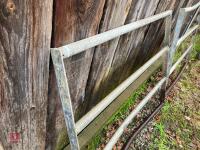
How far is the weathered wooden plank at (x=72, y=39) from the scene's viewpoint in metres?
1.22

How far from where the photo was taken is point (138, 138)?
9.81 feet

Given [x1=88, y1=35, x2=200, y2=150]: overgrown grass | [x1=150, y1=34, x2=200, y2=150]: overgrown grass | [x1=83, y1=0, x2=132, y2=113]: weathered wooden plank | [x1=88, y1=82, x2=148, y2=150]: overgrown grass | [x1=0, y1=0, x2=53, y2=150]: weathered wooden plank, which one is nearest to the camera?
[x1=0, y1=0, x2=53, y2=150]: weathered wooden plank

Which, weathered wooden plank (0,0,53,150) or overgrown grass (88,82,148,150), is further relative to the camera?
overgrown grass (88,82,148,150)

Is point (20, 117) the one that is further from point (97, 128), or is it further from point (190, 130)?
point (190, 130)

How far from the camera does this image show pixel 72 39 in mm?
1367

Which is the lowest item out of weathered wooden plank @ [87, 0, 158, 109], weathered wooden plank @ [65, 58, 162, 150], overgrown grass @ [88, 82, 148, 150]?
overgrown grass @ [88, 82, 148, 150]

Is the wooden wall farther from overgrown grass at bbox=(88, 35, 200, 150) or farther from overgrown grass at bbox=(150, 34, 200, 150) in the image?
overgrown grass at bbox=(150, 34, 200, 150)

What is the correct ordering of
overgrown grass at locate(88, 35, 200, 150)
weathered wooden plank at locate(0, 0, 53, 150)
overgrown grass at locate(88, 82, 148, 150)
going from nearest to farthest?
weathered wooden plank at locate(0, 0, 53, 150)
overgrown grass at locate(88, 82, 148, 150)
overgrown grass at locate(88, 35, 200, 150)

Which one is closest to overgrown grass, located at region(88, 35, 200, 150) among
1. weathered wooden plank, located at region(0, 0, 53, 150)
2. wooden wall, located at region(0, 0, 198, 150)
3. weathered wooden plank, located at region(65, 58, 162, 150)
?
weathered wooden plank, located at region(65, 58, 162, 150)

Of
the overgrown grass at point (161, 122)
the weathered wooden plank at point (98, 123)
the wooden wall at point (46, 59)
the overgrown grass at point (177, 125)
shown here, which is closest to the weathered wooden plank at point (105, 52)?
the wooden wall at point (46, 59)

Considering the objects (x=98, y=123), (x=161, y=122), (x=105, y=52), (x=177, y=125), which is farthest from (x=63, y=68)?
(x=177, y=125)

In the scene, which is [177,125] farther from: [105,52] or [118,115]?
[105,52]

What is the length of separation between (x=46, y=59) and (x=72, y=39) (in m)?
0.21

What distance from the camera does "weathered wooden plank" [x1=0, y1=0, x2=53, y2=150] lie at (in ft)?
3.19
